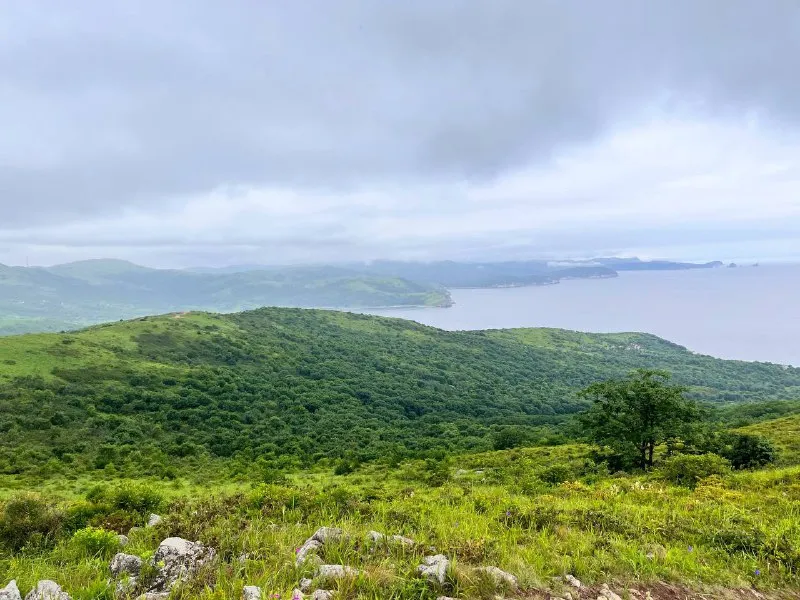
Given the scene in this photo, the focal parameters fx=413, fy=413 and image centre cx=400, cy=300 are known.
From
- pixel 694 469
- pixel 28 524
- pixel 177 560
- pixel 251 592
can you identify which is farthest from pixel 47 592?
pixel 694 469

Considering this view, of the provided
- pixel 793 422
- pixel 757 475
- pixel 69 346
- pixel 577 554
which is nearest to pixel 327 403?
pixel 69 346

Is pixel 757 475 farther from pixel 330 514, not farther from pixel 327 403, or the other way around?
pixel 327 403

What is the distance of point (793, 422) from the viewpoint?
118 feet

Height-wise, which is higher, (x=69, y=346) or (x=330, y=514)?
(x=330, y=514)

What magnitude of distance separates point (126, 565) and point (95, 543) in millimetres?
2507

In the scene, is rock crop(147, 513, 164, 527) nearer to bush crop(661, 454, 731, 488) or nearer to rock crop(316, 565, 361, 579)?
rock crop(316, 565, 361, 579)

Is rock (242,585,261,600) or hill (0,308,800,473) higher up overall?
rock (242,585,261,600)

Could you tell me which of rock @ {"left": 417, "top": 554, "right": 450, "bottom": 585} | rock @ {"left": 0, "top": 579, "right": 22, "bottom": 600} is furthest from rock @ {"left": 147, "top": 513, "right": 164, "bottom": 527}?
rock @ {"left": 417, "top": 554, "right": 450, "bottom": 585}

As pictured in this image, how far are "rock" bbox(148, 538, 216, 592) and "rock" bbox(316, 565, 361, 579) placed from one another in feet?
6.43

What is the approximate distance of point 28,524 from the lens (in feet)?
32.0

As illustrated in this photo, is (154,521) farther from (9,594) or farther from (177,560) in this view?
(9,594)

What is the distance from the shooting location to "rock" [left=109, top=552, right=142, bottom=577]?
642 cm

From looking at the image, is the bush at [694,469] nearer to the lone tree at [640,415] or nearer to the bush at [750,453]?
the lone tree at [640,415]

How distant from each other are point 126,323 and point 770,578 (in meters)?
131
